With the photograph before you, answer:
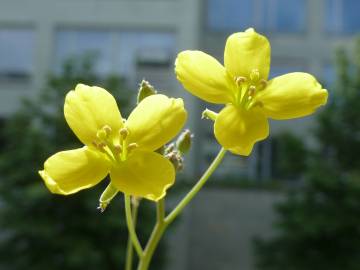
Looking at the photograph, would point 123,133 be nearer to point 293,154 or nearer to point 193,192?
point 193,192

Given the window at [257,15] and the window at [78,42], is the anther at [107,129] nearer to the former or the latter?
the window at [78,42]

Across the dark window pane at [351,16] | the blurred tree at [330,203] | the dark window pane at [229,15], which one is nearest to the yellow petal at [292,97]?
the blurred tree at [330,203]

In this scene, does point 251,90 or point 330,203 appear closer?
point 251,90

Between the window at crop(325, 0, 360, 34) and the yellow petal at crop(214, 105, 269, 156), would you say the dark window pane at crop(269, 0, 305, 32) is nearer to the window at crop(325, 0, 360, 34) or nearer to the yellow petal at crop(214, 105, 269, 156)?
the window at crop(325, 0, 360, 34)

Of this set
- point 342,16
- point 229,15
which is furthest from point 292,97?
point 342,16

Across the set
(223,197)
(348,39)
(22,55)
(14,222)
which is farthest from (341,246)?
(22,55)

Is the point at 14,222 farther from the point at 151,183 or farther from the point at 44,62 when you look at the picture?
the point at 151,183
